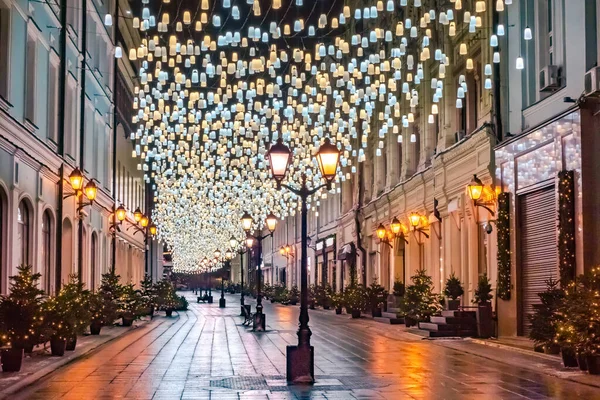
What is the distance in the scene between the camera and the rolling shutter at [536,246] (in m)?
23.5

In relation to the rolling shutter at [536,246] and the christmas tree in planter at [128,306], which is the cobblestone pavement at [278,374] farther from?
the christmas tree in planter at [128,306]

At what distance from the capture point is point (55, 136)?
28.5m

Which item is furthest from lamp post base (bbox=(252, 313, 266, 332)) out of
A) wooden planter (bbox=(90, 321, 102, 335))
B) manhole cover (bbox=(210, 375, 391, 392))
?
manhole cover (bbox=(210, 375, 391, 392))

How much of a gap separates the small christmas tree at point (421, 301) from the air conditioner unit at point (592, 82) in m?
11.3

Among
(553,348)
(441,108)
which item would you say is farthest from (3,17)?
(441,108)

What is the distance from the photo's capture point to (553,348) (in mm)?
19516

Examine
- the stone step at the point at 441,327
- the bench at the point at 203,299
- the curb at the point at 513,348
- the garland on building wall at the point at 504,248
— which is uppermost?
the garland on building wall at the point at 504,248

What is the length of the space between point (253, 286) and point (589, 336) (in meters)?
83.3

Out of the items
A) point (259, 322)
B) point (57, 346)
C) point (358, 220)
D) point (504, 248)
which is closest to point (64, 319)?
point (57, 346)

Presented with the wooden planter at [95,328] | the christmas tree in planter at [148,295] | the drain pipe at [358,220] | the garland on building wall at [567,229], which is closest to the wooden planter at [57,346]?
the wooden planter at [95,328]

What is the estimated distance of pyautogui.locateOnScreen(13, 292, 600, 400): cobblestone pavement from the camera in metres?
13.9

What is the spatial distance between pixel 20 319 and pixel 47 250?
10.4m

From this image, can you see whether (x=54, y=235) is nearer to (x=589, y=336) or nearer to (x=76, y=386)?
(x=76, y=386)

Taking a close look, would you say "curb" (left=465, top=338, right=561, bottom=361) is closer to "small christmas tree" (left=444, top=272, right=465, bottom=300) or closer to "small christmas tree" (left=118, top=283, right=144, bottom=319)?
"small christmas tree" (left=444, top=272, right=465, bottom=300)
